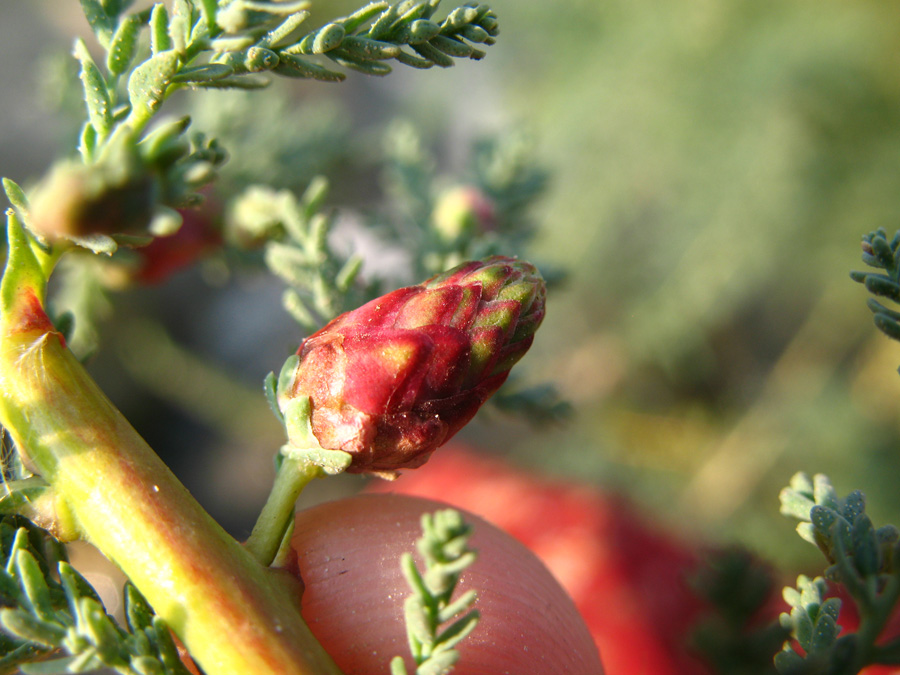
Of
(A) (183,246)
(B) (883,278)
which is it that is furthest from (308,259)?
(B) (883,278)

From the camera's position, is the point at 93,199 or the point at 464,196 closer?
the point at 93,199

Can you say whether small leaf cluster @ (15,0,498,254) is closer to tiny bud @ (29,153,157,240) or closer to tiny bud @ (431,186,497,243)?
tiny bud @ (29,153,157,240)

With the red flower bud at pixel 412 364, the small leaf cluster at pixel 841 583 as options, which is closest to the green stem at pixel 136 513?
the red flower bud at pixel 412 364

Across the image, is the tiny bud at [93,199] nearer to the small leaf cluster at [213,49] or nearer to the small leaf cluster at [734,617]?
the small leaf cluster at [213,49]

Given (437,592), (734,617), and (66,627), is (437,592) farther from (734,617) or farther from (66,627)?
(734,617)

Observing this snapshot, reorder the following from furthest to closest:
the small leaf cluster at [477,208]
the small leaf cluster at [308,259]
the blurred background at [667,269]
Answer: the blurred background at [667,269]
the small leaf cluster at [477,208]
the small leaf cluster at [308,259]

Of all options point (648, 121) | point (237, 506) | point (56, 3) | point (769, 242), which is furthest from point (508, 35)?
point (237, 506)
